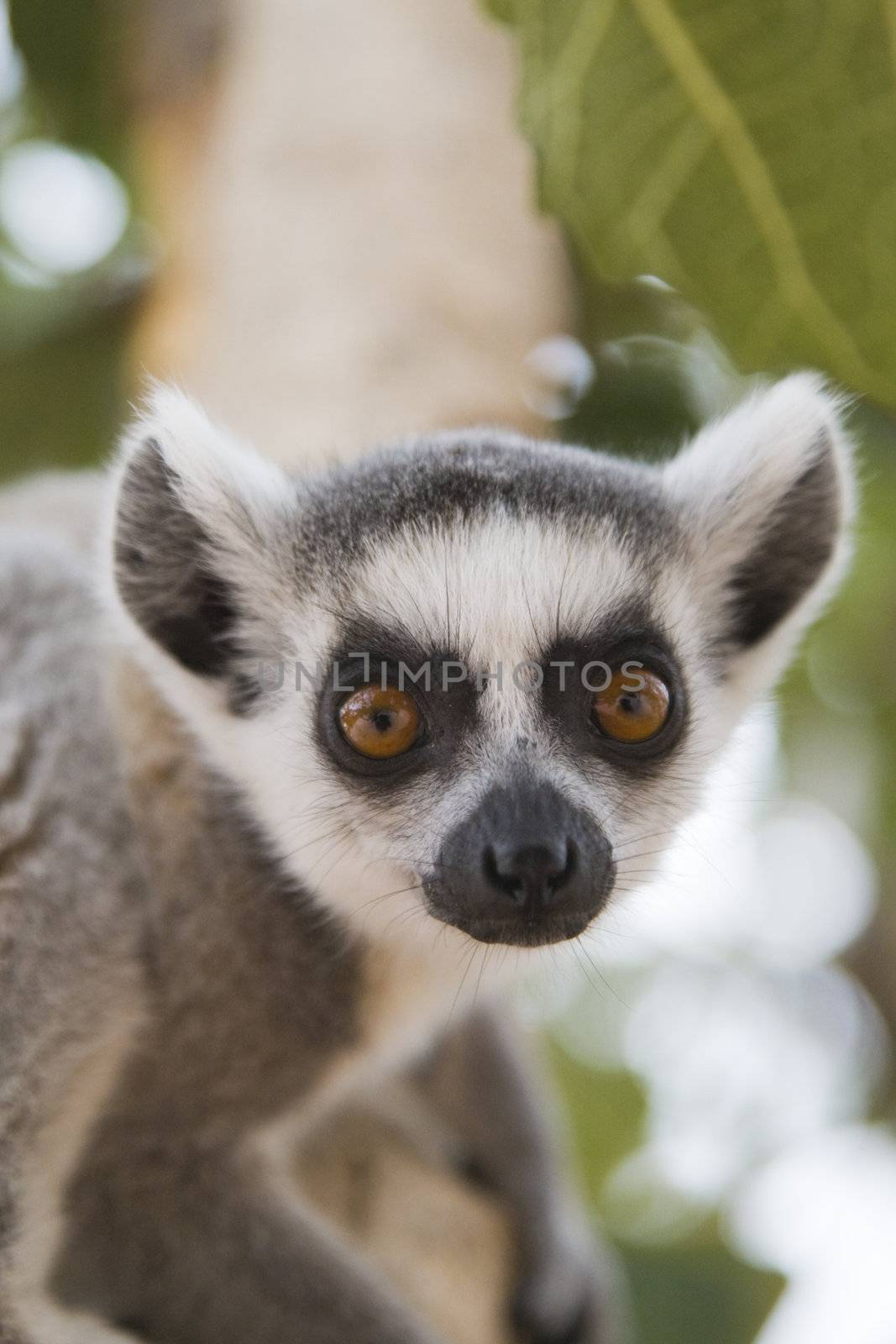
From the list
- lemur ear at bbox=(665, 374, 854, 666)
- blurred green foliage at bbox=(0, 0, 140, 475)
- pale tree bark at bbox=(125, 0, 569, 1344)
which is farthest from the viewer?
blurred green foliage at bbox=(0, 0, 140, 475)

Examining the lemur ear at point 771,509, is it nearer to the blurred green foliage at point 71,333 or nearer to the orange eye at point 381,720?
the orange eye at point 381,720

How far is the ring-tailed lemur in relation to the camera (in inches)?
81.1

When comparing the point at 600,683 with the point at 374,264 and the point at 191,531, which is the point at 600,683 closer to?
the point at 191,531

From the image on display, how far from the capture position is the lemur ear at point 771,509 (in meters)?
2.36

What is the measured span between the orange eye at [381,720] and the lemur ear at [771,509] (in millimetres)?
709

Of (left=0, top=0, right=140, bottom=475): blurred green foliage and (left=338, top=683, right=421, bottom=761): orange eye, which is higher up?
(left=0, top=0, right=140, bottom=475): blurred green foliage

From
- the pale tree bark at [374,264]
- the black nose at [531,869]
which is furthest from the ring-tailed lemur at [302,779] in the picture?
the pale tree bark at [374,264]

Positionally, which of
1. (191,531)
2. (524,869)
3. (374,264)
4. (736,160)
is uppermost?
(374,264)

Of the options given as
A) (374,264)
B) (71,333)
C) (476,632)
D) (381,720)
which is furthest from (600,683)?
(71,333)

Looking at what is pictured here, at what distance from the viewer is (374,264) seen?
3.23 metres

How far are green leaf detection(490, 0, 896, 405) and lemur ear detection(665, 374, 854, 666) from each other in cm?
33

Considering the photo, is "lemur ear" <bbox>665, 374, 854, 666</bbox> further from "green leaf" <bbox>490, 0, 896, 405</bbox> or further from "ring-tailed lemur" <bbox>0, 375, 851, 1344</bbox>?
"green leaf" <bbox>490, 0, 896, 405</bbox>

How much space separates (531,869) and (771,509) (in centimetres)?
93

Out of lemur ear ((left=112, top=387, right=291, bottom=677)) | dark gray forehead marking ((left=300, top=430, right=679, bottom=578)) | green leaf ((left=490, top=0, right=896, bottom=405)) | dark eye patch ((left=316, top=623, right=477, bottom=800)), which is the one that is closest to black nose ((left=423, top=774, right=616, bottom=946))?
dark eye patch ((left=316, top=623, right=477, bottom=800))
